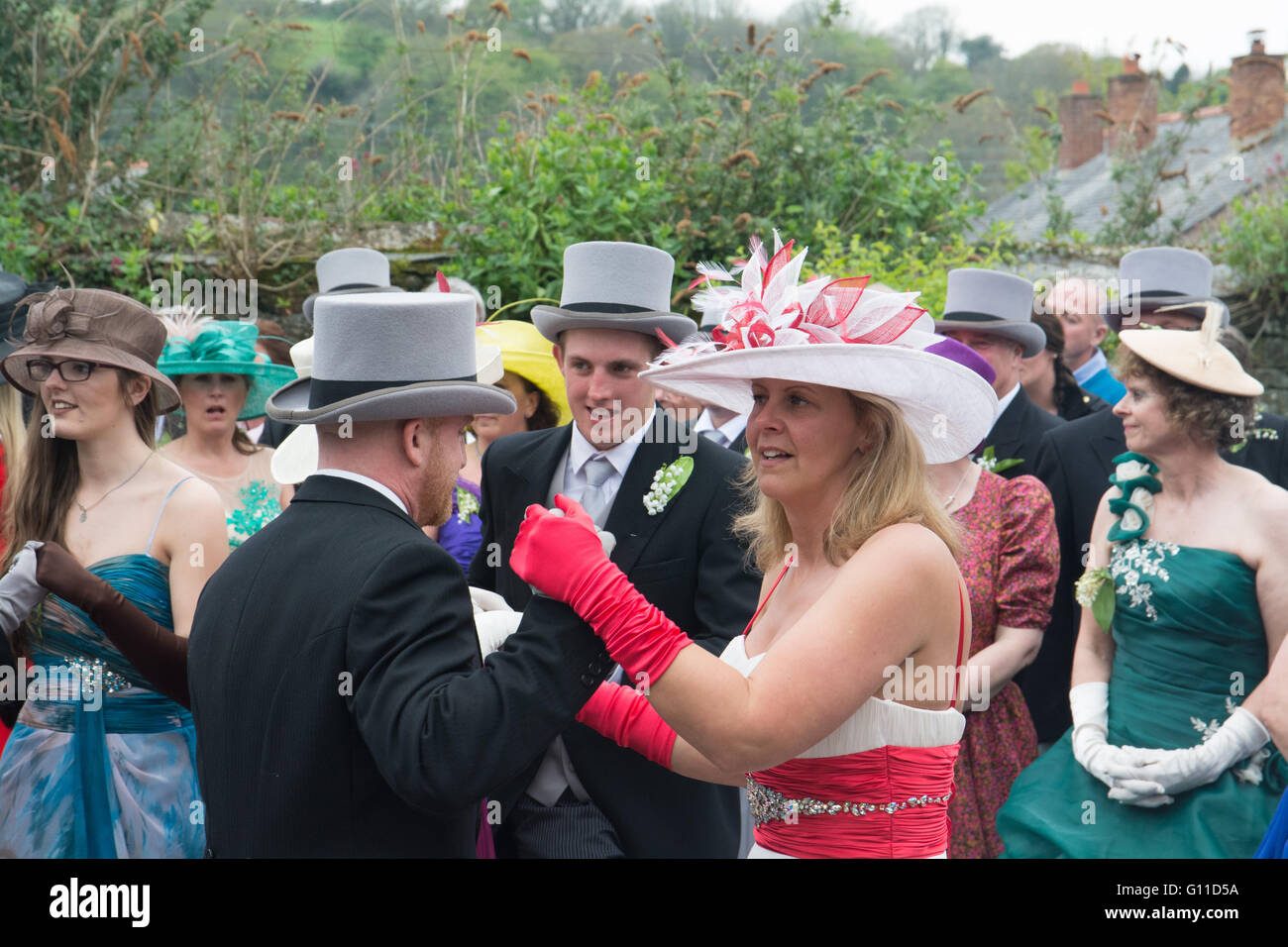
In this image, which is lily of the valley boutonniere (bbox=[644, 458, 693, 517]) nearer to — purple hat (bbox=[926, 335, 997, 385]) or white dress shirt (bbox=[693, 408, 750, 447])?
purple hat (bbox=[926, 335, 997, 385])

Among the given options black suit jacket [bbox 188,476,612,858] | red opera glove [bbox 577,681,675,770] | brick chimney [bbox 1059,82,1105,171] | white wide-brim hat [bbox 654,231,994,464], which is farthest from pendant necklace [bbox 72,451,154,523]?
brick chimney [bbox 1059,82,1105,171]

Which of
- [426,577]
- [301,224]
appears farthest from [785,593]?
[301,224]

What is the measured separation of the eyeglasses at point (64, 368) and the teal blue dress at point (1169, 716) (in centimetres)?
306

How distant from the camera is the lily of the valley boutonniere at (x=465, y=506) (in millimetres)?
4531

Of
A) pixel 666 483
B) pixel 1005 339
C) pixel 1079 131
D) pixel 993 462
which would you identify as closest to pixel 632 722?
pixel 666 483

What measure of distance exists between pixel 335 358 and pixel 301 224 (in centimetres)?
650

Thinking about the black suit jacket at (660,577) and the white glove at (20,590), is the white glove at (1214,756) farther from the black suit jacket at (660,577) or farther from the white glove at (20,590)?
the white glove at (20,590)

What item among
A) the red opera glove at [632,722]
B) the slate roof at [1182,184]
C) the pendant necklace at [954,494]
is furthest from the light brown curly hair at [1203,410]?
the slate roof at [1182,184]

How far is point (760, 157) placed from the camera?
827cm

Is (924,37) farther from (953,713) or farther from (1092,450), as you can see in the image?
(953,713)

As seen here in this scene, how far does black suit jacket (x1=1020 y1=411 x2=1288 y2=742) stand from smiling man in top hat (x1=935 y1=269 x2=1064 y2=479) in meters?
0.18

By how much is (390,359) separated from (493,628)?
72 centimetres

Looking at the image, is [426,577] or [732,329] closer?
[426,577]

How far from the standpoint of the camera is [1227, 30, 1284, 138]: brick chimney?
1862 cm
